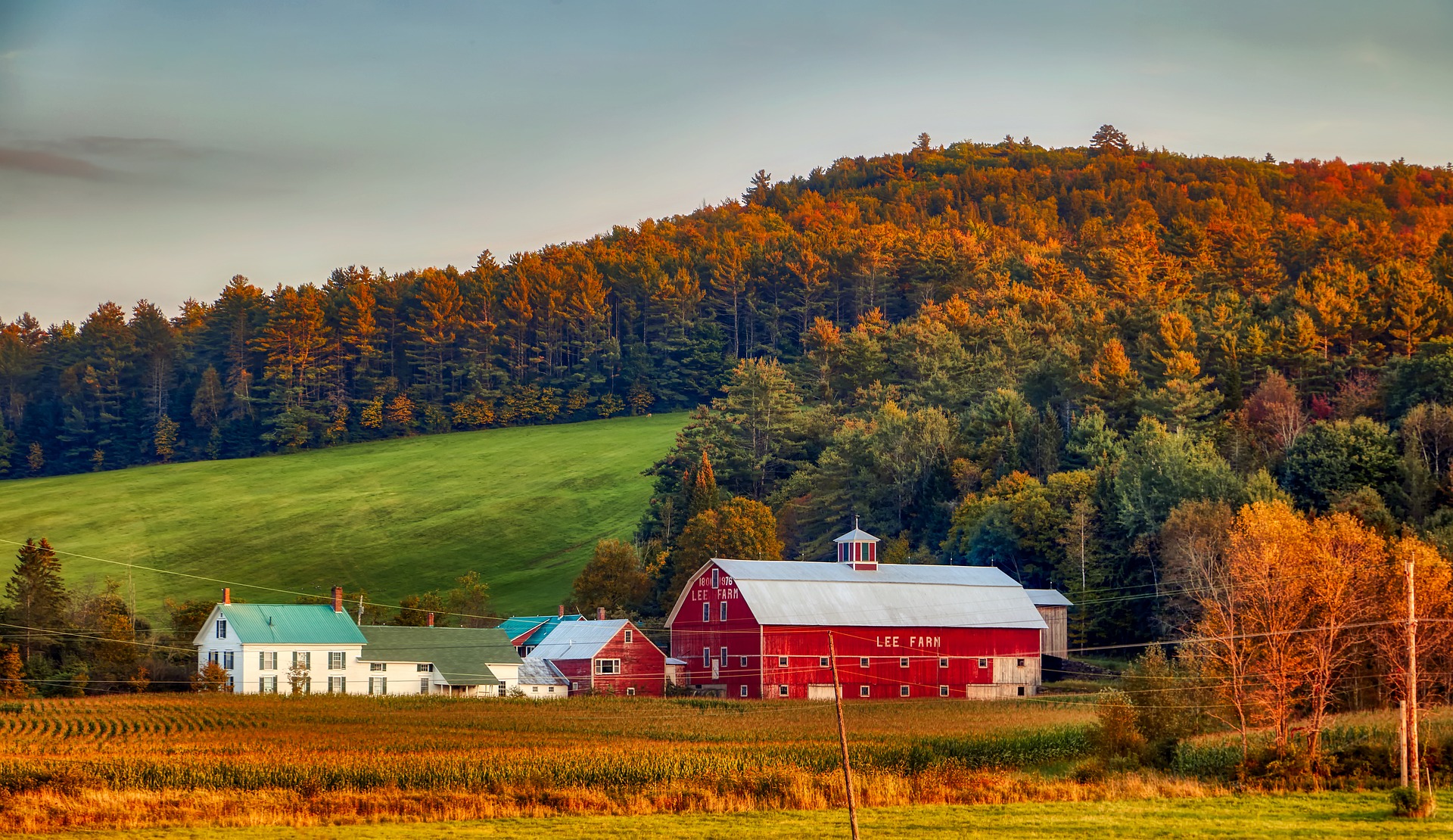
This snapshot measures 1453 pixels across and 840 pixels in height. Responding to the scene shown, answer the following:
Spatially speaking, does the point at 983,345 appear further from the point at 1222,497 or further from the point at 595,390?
the point at 1222,497

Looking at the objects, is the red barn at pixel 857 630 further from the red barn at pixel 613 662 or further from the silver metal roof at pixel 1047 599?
the red barn at pixel 613 662

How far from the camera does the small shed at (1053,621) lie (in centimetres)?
7262

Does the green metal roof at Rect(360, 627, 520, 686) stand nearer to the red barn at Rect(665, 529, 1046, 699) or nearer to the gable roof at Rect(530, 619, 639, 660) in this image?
the gable roof at Rect(530, 619, 639, 660)

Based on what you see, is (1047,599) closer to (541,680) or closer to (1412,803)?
(541,680)

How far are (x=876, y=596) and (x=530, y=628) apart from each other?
21.3 meters

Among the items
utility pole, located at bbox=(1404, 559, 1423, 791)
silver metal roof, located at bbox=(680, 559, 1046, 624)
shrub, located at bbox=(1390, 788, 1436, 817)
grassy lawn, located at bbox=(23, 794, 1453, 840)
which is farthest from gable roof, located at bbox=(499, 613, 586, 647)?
shrub, located at bbox=(1390, 788, 1436, 817)

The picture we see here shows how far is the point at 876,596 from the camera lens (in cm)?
6969

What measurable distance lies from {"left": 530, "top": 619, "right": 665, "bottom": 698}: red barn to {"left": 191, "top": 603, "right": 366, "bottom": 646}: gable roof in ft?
35.6

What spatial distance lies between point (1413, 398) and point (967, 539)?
992 inches

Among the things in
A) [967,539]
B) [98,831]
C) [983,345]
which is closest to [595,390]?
[983,345]

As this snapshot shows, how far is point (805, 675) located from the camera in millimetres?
67250

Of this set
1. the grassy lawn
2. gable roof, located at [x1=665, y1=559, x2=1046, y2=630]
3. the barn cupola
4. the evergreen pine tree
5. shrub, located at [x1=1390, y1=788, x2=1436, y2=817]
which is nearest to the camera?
the grassy lawn

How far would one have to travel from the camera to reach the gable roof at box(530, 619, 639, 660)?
71.4m

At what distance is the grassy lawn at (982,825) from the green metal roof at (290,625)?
43.0 meters
